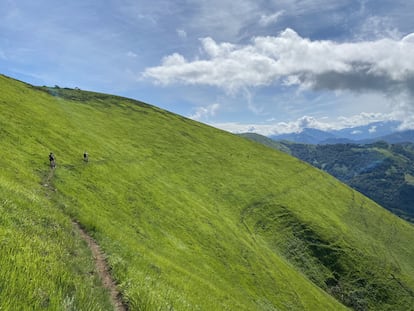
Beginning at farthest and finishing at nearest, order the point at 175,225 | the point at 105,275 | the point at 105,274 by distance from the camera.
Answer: the point at 175,225 → the point at 105,274 → the point at 105,275

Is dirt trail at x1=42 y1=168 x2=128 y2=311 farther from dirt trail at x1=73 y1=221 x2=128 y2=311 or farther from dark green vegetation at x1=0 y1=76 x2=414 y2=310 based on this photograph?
dark green vegetation at x1=0 y1=76 x2=414 y2=310

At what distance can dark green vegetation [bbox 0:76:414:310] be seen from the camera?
40.6ft

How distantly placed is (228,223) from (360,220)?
213 feet

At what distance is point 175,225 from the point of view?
55.2 meters

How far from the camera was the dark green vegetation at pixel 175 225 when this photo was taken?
40.6 ft

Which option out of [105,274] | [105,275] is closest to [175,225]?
[105,274]

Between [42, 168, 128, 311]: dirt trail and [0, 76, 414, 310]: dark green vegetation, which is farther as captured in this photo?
[0, 76, 414, 310]: dark green vegetation

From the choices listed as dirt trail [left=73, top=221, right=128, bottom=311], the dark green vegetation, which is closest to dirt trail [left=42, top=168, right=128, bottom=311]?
dirt trail [left=73, top=221, right=128, bottom=311]

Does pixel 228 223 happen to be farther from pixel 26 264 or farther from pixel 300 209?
pixel 26 264

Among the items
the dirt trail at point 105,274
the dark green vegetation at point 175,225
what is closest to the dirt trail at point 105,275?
the dirt trail at point 105,274

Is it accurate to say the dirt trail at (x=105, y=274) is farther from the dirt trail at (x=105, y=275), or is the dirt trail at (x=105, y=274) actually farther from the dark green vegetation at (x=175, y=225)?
the dark green vegetation at (x=175, y=225)

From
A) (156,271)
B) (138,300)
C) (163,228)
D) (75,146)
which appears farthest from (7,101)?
(138,300)

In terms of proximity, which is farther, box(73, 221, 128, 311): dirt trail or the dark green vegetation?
the dark green vegetation

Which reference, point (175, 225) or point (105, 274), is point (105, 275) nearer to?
point (105, 274)
